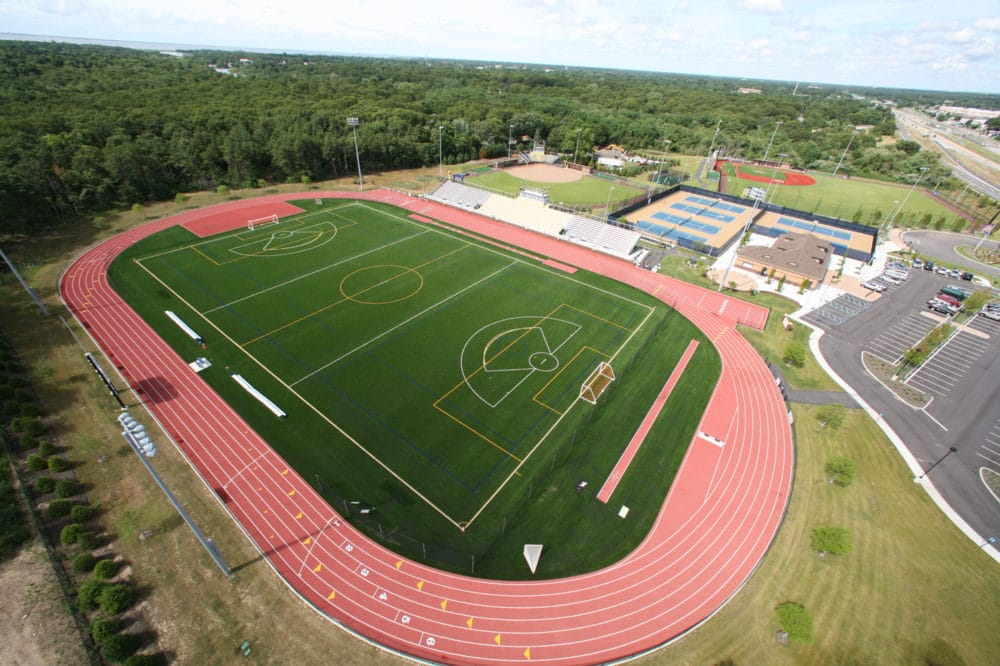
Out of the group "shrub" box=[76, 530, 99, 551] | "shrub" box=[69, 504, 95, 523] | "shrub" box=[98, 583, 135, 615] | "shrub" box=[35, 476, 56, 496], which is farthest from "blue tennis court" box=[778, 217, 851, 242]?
"shrub" box=[35, 476, 56, 496]

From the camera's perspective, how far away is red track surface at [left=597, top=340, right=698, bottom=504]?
23969mm

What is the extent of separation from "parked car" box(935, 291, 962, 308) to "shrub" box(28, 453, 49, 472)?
261 feet

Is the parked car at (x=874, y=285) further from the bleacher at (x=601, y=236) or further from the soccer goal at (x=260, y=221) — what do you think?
the soccer goal at (x=260, y=221)

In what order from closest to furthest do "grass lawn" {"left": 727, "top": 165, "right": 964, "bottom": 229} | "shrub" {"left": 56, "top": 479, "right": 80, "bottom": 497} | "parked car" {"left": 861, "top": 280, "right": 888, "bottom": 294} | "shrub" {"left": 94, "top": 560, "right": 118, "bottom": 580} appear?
"shrub" {"left": 94, "top": 560, "right": 118, "bottom": 580}
"shrub" {"left": 56, "top": 479, "right": 80, "bottom": 497}
"parked car" {"left": 861, "top": 280, "right": 888, "bottom": 294}
"grass lawn" {"left": 727, "top": 165, "right": 964, "bottom": 229}

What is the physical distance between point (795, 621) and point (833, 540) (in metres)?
5.39

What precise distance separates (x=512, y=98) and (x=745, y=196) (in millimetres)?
95094

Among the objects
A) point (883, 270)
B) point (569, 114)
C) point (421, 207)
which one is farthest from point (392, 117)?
point (883, 270)

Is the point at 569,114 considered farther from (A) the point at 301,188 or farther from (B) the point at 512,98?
(A) the point at 301,188

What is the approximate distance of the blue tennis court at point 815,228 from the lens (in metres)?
63.2

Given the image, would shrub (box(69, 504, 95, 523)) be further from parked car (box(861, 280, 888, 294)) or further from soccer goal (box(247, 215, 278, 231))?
parked car (box(861, 280, 888, 294))

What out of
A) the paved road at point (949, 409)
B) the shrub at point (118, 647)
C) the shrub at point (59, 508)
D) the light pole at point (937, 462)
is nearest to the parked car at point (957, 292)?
the paved road at point (949, 409)

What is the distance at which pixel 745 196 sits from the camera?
3049 inches

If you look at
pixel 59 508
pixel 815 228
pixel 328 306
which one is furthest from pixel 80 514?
pixel 815 228

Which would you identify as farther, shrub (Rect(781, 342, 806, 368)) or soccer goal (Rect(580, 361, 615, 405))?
shrub (Rect(781, 342, 806, 368))
